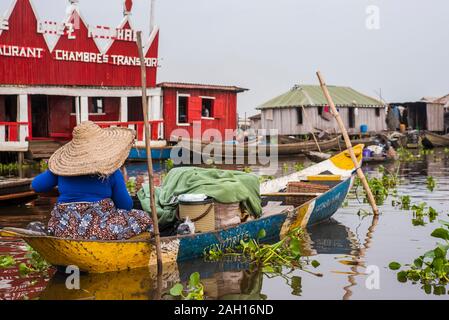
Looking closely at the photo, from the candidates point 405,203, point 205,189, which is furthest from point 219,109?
point 205,189

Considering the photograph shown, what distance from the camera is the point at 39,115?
23.9 meters

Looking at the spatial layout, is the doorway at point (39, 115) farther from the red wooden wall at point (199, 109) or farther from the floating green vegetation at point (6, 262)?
the floating green vegetation at point (6, 262)

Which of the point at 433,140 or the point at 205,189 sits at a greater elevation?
the point at 433,140

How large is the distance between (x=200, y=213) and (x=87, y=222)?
1.57 m

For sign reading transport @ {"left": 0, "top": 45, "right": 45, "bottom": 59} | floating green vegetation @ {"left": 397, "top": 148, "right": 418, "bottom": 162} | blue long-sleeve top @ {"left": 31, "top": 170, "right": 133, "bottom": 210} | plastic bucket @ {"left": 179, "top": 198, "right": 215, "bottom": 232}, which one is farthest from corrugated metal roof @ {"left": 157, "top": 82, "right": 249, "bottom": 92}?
blue long-sleeve top @ {"left": 31, "top": 170, "right": 133, "bottom": 210}

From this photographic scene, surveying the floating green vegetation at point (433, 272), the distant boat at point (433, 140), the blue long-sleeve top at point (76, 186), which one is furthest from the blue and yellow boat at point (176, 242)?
the distant boat at point (433, 140)

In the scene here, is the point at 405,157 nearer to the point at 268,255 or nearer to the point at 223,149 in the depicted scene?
the point at 223,149

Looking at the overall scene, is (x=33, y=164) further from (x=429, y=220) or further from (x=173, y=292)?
(x=173, y=292)

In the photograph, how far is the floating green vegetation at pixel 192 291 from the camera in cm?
540

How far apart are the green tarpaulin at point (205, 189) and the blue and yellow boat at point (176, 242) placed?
0.36m

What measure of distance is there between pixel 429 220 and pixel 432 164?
13.1 meters

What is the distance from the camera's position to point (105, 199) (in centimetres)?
616

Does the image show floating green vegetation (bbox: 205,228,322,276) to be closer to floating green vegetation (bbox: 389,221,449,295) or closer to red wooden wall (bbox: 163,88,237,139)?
floating green vegetation (bbox: 389,221,449,295)
